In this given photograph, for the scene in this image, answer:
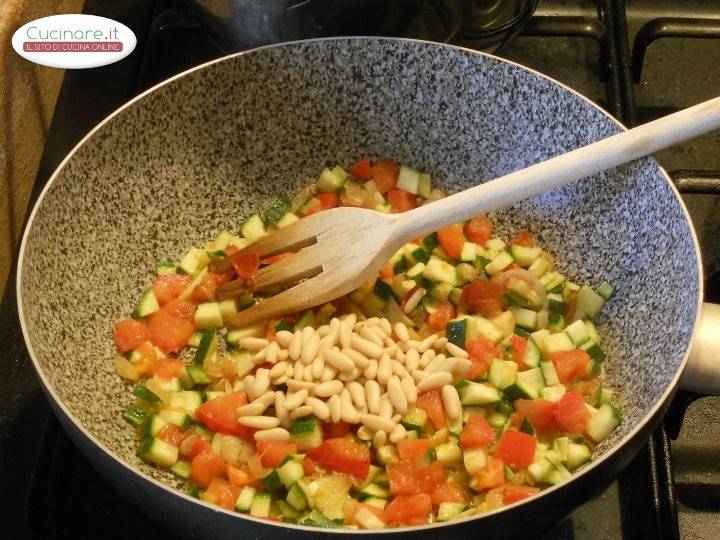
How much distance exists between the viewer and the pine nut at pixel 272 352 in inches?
41.9

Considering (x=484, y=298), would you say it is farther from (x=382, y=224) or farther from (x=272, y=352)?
(x=272, y=352)

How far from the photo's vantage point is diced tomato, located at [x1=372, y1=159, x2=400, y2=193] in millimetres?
1306

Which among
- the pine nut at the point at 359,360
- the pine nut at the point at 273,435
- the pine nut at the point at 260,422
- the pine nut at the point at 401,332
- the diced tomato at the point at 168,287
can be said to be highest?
the diced tomato at the point at 168,287

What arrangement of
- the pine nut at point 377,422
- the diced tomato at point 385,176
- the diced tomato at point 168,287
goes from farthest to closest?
the diced tomato at point 385,176 → the diced tomato at point 168,287 → the pine nut at point 377,422

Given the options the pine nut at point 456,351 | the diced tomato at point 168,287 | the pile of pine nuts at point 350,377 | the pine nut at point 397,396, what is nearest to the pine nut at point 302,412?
the pile of pine nuts at point 350,377

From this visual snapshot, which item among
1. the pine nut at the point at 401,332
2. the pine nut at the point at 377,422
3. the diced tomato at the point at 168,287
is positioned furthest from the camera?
the diced tomato at the point at 168,287

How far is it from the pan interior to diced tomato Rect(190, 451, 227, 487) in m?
0.05

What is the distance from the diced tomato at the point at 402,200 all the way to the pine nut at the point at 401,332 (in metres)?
0.25

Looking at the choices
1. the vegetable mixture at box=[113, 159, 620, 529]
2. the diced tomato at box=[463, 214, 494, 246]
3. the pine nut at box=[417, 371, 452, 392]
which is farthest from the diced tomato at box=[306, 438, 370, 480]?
the diced tomato at box=[463, 214, 494, 246]

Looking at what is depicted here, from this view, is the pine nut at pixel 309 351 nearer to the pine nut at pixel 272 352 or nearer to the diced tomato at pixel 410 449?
the pine nut at pixel 272 352

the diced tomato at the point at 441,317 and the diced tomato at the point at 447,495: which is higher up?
the diced tomato at the point at 441,317

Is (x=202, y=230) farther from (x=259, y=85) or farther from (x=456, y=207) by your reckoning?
(x=456, y=207)

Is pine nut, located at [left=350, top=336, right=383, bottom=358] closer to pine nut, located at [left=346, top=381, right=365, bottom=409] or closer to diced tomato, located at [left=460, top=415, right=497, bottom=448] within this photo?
pine nut, located at [left=346, top=381, right=365, bottom=409]

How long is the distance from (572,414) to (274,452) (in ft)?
1.26
